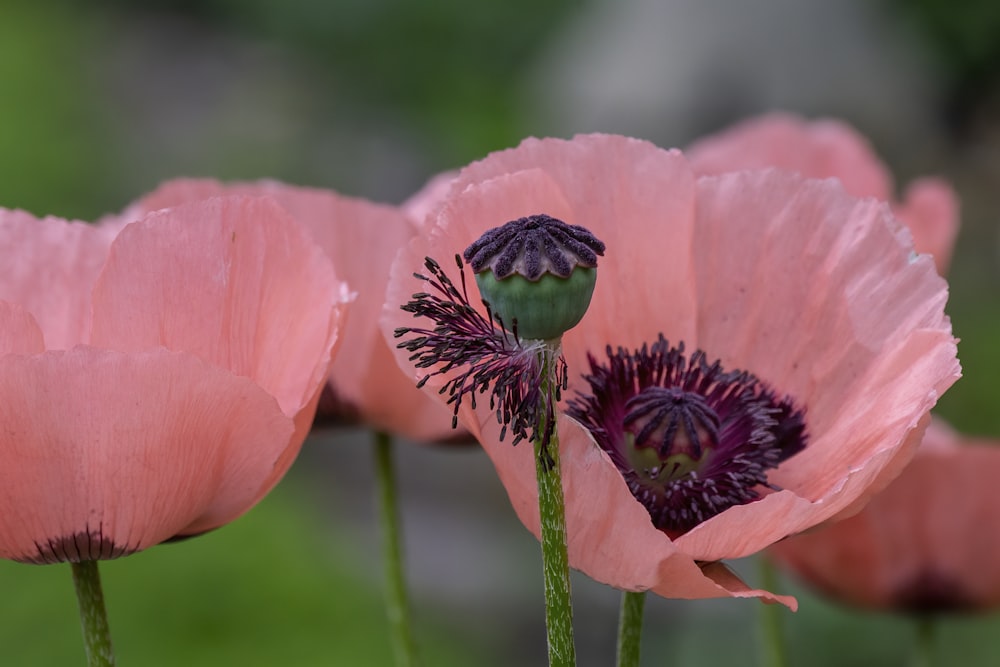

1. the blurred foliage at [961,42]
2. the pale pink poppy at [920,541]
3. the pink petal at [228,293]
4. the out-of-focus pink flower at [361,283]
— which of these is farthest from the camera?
the blurred foliage at [961,42]

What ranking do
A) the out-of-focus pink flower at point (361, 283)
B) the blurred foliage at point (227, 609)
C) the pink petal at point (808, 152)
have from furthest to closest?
the blurred foliage at point (227, 609) < the pink petal at point (808, 152) < the out-of-focus pink flower at point (361, 283)

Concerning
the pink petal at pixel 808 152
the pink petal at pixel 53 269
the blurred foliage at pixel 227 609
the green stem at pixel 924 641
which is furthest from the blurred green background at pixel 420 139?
the pink petal at pixel 53 269

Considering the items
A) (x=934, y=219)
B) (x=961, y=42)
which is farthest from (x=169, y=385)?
(x=961, y=42)

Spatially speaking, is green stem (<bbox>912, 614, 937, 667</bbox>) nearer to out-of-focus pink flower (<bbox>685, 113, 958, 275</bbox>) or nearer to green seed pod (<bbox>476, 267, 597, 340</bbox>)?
out-of-focus pink flower (<bbox>685, 113, 958, 275</bbox>)

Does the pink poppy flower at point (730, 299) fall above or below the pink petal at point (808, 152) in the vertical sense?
below

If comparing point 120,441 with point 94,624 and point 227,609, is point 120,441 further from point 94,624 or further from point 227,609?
point 227,609

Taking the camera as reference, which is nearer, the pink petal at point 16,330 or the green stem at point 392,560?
the pink petal at point 16,330

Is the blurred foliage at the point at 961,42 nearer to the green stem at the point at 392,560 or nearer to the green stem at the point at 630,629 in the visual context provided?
the green stem at the point at 392,560
